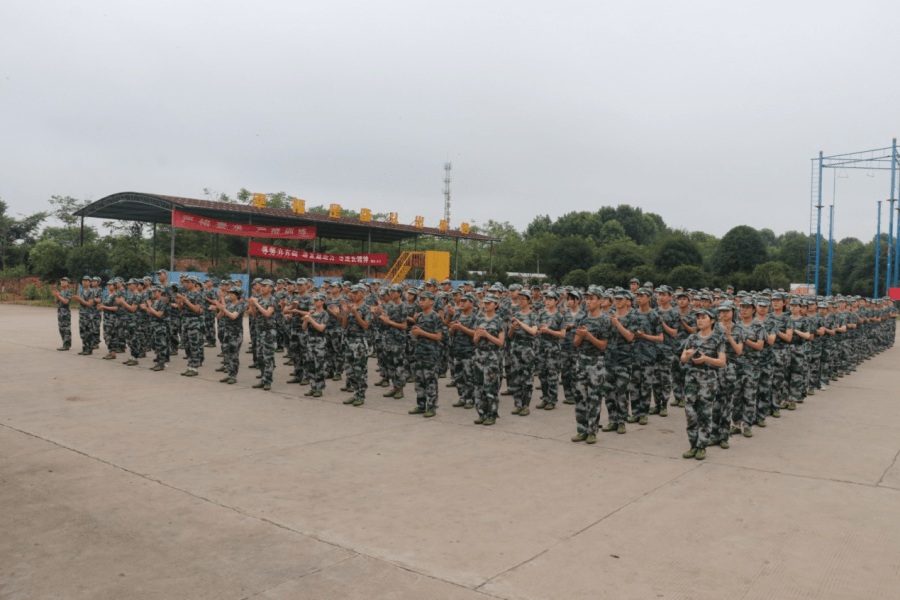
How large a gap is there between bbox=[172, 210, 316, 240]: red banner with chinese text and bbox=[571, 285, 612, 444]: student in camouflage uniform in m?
24.9

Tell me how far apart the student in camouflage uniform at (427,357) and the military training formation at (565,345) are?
0.02 meters

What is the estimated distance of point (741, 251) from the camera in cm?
4269

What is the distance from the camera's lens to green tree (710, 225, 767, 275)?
140ft

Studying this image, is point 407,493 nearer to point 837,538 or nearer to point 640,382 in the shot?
point 837,538

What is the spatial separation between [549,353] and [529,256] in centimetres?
4936

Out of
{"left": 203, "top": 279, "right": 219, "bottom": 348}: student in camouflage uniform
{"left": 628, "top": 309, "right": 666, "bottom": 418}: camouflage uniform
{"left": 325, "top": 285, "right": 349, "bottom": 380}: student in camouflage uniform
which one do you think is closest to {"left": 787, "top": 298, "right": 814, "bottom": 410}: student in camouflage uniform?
{"left": 628, "top": 309, "right": 666, "bottom": 418}: camouflage uniform

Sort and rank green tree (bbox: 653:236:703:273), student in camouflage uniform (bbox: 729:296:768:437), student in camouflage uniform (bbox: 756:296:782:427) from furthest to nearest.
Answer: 1. green tree (bbox: 653:236:703:273)
2. student in camouflage uniform (bbox: 756:296:782:427)
3. student in camouflage uniform (bbox: 729:296:768:437)

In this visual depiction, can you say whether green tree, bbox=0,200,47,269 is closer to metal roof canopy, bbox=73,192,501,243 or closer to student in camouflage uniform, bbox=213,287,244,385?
metal roof canopy, bbox=73,192,501,243

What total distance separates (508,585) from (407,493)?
1.72 m

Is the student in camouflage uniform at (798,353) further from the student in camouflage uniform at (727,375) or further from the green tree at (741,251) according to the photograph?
the green tree at (741,251)

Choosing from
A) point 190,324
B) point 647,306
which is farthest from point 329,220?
point 647,306

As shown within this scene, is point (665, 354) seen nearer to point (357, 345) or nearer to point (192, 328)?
point (357, 345)

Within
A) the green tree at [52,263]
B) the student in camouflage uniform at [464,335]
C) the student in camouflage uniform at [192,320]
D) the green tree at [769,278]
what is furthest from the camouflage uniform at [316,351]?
the green tree at [769,278]

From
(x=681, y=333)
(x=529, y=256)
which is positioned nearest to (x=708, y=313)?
(x=681, y=333)
